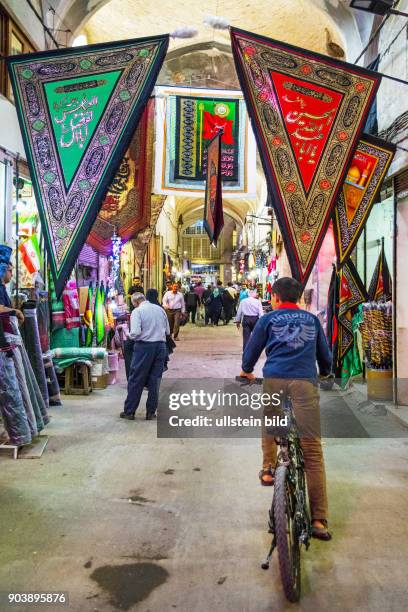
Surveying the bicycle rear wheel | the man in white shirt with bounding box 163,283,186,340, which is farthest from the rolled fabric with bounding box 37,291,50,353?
the man in white shirt with bounding box 163,283,186,340

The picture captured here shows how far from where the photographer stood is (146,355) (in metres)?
6.47

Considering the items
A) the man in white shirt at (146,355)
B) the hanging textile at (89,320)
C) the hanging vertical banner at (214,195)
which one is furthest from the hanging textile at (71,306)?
the hanging vertical banner at (214,195)

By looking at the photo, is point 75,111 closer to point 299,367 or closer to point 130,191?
point 299,367

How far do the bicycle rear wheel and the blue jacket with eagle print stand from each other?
702mm

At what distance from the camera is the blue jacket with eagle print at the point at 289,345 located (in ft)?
10.9

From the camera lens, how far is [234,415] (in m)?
7.05

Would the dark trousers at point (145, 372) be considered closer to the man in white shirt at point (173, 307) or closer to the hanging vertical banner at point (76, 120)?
the hanging vertical banner at point (76, 120)

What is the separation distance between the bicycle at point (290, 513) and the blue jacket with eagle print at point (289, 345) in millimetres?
285

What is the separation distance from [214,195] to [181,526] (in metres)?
5.19

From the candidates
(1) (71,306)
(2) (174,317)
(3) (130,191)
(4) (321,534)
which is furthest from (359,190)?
(2) (174,317)

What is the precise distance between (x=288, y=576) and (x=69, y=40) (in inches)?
367

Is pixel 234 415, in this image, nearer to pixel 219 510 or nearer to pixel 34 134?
pixel 219 510

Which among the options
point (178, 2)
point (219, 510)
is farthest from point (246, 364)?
point (178, 2)

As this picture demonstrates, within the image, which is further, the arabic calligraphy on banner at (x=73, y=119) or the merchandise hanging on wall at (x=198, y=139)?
the merchandise hanging on wall at (x=198, y=139)
